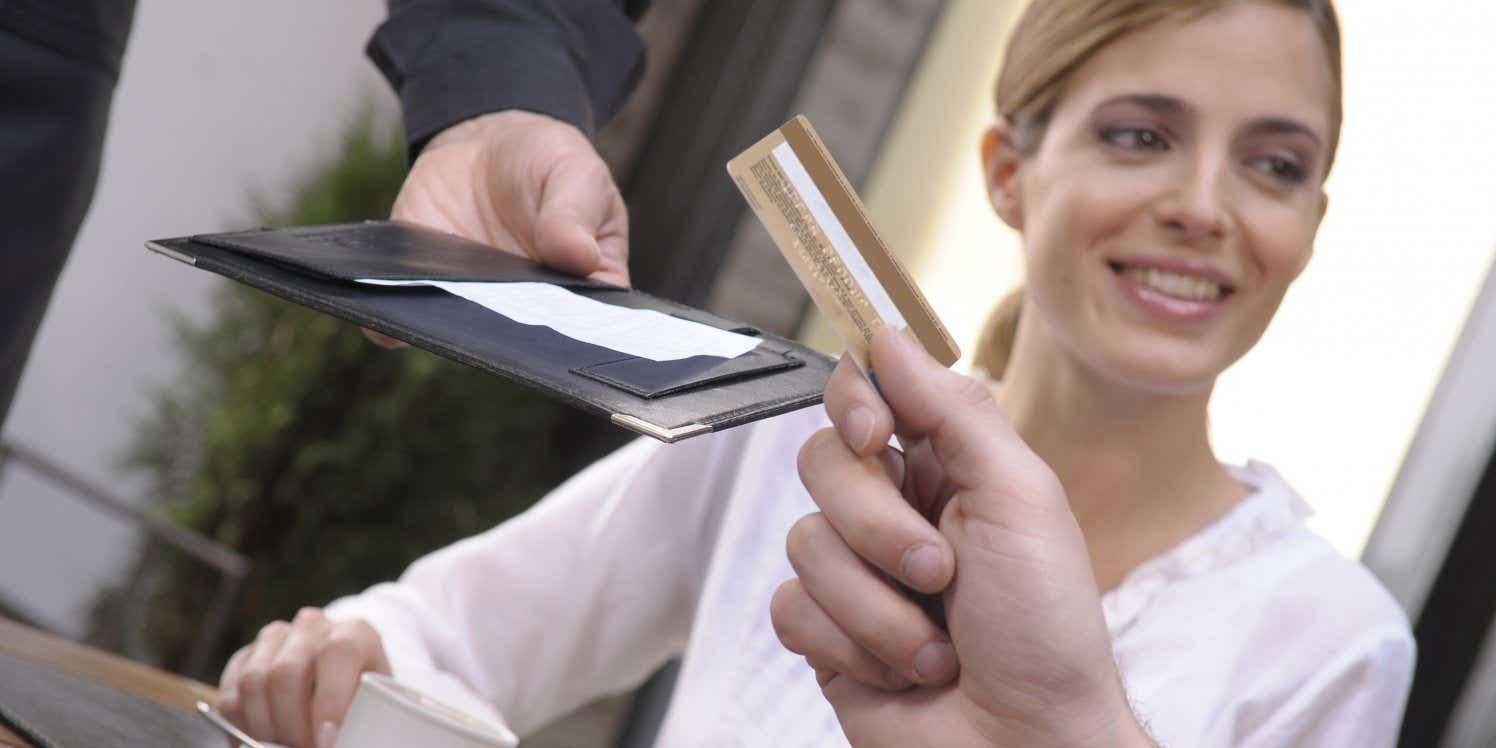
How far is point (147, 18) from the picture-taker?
127 inches

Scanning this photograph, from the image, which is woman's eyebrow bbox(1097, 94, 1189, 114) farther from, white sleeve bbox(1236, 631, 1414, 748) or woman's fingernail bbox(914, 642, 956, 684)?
woman's fingernail bbox(914, 642, 956, 684)

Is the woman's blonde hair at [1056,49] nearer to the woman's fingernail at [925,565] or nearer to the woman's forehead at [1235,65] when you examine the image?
the woman's forehead at [1235,65]

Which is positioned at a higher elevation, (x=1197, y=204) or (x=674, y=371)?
(x=1197, y=204)

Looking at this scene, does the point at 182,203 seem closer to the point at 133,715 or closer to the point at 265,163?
the point at 265,163

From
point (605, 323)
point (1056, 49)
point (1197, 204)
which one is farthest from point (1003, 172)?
point (605, 323)

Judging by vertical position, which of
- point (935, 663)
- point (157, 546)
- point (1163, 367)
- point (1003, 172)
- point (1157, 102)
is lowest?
point (157, 546)

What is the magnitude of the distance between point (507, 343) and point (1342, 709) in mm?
858

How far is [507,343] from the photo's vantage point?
728 millimetres

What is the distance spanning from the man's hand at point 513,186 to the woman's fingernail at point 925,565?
424mm

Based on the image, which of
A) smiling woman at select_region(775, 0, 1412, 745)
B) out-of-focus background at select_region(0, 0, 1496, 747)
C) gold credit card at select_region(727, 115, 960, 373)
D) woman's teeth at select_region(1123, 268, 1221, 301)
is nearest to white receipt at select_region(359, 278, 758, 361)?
gold credit card at select_region(727, 115, 960, 373)

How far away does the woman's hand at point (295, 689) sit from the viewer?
1046 millimetres

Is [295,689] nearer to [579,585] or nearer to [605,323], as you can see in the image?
[605,323]

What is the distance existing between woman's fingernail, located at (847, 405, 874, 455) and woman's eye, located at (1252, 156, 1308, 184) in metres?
0.82

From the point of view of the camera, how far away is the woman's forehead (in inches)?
53.6
